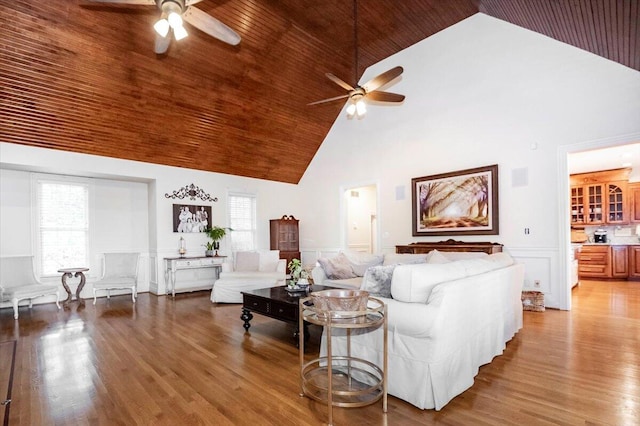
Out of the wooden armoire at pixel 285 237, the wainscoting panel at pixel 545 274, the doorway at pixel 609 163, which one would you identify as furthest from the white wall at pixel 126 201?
the doorway at pixel 609 163

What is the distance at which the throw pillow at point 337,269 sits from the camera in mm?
4996

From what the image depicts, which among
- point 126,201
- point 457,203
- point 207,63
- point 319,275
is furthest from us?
point 126,201

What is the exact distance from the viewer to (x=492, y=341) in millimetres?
3092

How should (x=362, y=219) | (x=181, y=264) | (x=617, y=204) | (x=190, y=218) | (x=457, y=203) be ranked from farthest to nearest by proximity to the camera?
(x=362, y=219) → (x=617, y=204) → (x=190, y=218) → (x=181, y=264) → (x=457, y=203)

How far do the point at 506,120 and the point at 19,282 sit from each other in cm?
857

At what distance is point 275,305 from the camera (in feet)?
12.3

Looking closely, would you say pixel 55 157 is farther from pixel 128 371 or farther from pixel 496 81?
pixel 496 81

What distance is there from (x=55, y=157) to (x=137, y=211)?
77.0 inches

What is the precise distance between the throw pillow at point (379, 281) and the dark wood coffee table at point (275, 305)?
3.30 ft

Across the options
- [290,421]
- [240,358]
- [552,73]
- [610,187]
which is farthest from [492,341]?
[610,187]

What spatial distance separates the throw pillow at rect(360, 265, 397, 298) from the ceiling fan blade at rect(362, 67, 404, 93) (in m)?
2.61

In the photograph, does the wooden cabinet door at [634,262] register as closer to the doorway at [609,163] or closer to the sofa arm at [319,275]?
the doorway at [609,163]

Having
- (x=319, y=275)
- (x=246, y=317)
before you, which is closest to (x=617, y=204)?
(x=319, y=275)

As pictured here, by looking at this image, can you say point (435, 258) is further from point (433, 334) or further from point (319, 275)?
point (433, 334)
